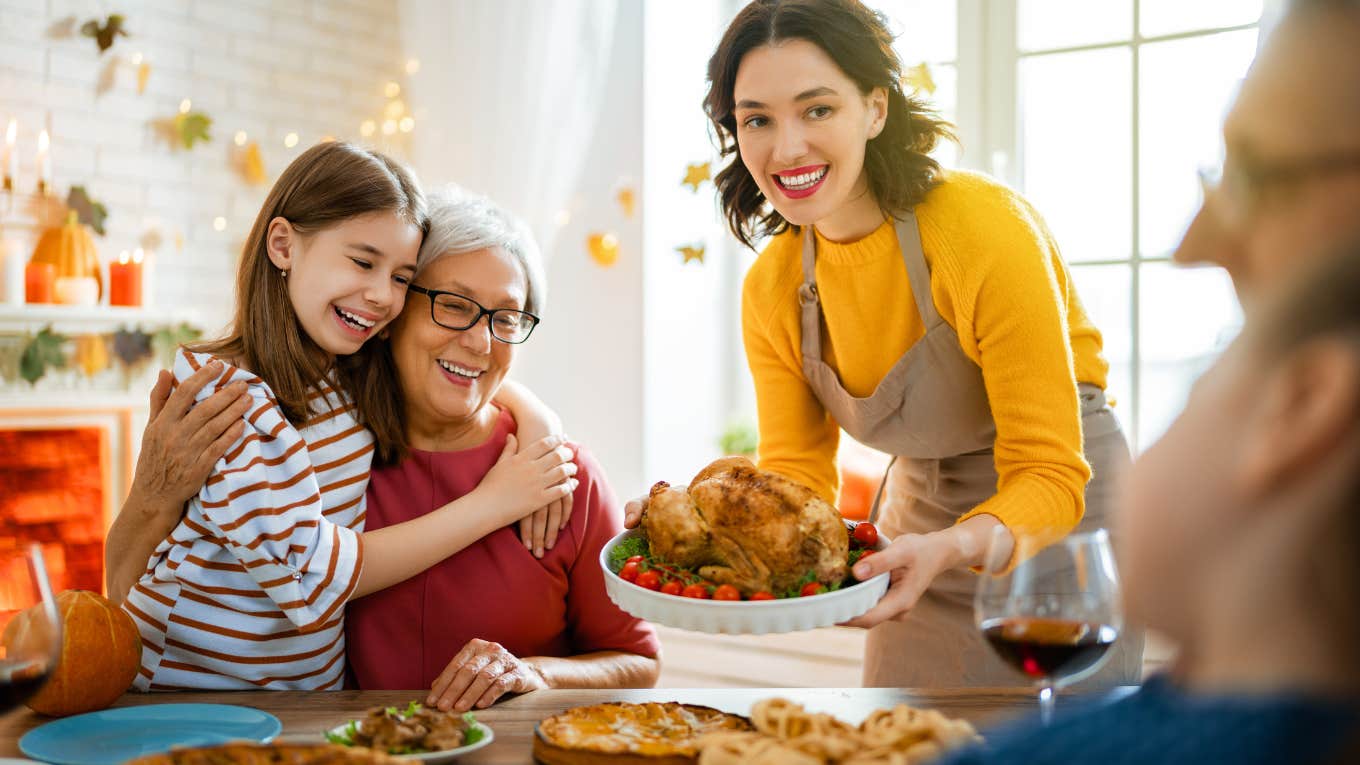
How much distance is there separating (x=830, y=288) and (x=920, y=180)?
0.26 metres

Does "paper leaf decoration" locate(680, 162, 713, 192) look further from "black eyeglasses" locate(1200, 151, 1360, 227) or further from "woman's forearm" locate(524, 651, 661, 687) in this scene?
"black eyeglasses" locate(1200, 151, 1360, 227)

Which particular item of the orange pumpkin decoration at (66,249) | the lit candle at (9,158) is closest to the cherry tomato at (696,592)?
the orange pumpkin decoration at (66,249)

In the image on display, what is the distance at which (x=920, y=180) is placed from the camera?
1.96 meters

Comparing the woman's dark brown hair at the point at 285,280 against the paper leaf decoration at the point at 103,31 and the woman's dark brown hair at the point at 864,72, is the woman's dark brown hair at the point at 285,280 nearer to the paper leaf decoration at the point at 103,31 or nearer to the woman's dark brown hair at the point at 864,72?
the woman's dark brown hair at the point at 864,72

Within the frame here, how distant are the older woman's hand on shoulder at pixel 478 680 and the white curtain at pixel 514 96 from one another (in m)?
3.57

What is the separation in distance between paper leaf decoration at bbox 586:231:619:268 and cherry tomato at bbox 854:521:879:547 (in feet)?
10.9

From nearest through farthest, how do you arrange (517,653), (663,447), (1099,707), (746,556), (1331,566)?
(1331,566) → (1099,707) → (746,556) → (517,653) → (663,447)

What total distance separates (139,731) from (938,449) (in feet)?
4.63

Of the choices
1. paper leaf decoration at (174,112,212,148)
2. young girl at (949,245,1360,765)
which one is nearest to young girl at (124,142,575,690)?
young girl at (949,245,1360,765)

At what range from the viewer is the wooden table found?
1375mm

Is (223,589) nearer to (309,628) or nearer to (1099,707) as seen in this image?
(309,628)

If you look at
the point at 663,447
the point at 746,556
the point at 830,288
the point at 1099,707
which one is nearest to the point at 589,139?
the point at 663,447

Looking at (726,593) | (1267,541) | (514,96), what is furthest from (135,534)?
(514,96)

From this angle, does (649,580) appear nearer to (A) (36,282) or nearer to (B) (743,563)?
(B) (743,563)
